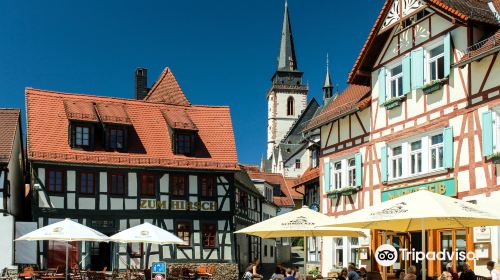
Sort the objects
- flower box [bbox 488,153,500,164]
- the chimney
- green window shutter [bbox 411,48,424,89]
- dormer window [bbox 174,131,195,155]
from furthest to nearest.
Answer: the chimney
dormer window [bbox 174,131,195,155]
green window shutter [bbox 411,48,424,89]
flower box [bbox 488,153,500,164]

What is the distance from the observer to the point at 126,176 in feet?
119

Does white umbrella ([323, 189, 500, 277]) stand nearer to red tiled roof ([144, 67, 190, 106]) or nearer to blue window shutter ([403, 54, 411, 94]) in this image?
blue window shutter ([403, 54, 411, 94])

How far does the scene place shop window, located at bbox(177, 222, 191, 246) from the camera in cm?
3666

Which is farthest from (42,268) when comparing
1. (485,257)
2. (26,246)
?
(485,257)

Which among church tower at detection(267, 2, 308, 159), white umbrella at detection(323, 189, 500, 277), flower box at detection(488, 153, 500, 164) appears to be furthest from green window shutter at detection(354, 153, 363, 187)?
church tower at detection(267, 2, 308, 159)

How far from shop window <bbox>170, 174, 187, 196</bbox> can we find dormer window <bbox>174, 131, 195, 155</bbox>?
4.41ft

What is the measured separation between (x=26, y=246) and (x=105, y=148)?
5767 mm

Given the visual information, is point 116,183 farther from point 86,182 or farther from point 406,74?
point 406,74

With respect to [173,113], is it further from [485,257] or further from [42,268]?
[485,257]

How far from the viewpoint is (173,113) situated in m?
39.8

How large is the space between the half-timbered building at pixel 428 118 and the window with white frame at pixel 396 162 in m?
0.03

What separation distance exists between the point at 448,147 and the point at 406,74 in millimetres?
3210

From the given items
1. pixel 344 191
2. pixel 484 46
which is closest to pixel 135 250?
pixel 344 191

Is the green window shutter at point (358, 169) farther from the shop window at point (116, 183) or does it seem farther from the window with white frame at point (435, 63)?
the shop window at point (116, 183)
